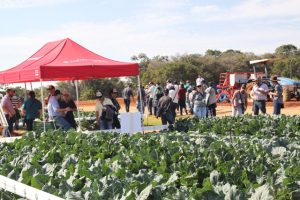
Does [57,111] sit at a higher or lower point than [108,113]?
higher

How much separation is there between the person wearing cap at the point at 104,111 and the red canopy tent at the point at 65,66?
0.69 meters

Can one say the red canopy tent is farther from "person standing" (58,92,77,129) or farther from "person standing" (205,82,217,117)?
"person standing" (205,82,217,117)

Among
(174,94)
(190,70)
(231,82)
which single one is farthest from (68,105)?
(190,70)

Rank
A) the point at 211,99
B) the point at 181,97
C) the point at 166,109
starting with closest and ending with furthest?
1. the point at 166,109
2. the point at 211,99
3. the point at 181,97

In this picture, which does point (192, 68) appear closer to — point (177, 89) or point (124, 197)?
point (177, 89)

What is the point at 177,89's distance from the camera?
81.5 ft

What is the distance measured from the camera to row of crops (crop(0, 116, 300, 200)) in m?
4.24

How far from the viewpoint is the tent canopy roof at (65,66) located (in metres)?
14.4

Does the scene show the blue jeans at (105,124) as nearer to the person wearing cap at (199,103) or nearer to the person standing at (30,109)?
the person standing at (30,109)

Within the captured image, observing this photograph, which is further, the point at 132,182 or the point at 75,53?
the point at 75,53

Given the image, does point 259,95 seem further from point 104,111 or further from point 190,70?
point 190,70

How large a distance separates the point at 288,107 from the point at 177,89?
7.47m

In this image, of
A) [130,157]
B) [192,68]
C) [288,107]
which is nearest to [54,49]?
[130,157]

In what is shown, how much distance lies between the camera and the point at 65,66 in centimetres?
1454
